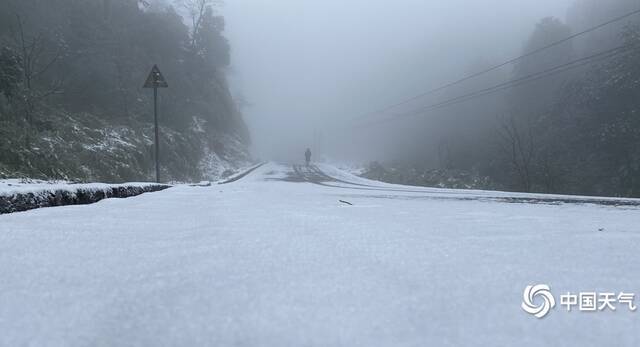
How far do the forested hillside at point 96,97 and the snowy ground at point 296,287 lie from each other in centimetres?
1281

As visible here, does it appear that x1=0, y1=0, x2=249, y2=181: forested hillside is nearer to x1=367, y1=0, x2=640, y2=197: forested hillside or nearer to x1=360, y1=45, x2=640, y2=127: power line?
x1=367, y1=0, x2=640, y2=197: forested hillside

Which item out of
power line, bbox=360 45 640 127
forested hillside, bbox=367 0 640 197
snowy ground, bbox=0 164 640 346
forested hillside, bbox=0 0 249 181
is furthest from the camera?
power line, bbox=360 45 640 127

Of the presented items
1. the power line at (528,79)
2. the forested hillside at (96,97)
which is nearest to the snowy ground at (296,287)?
the forested hillside at (96,97)

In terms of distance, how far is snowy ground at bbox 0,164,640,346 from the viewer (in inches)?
50.3

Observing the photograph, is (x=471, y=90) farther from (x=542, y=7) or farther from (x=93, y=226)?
(x=93, y=226)

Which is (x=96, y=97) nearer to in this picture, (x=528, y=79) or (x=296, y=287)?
(x=296, y=287)

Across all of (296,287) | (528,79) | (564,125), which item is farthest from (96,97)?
(528,79)

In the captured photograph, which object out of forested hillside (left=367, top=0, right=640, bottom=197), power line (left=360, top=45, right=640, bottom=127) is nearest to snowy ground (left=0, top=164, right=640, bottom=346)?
forested hillside (left=367, top=0, right=640, bottom=197)

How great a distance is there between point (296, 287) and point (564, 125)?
144 ft

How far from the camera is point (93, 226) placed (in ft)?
9.48

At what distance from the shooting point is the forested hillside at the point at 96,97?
15727mm

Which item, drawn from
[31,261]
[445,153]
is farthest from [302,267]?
[445,153]

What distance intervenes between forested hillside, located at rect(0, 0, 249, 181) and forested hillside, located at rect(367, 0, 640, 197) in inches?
566

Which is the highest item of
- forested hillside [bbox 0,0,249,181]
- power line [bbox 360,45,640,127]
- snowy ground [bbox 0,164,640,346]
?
power line [bbox 360,45,640,127]
